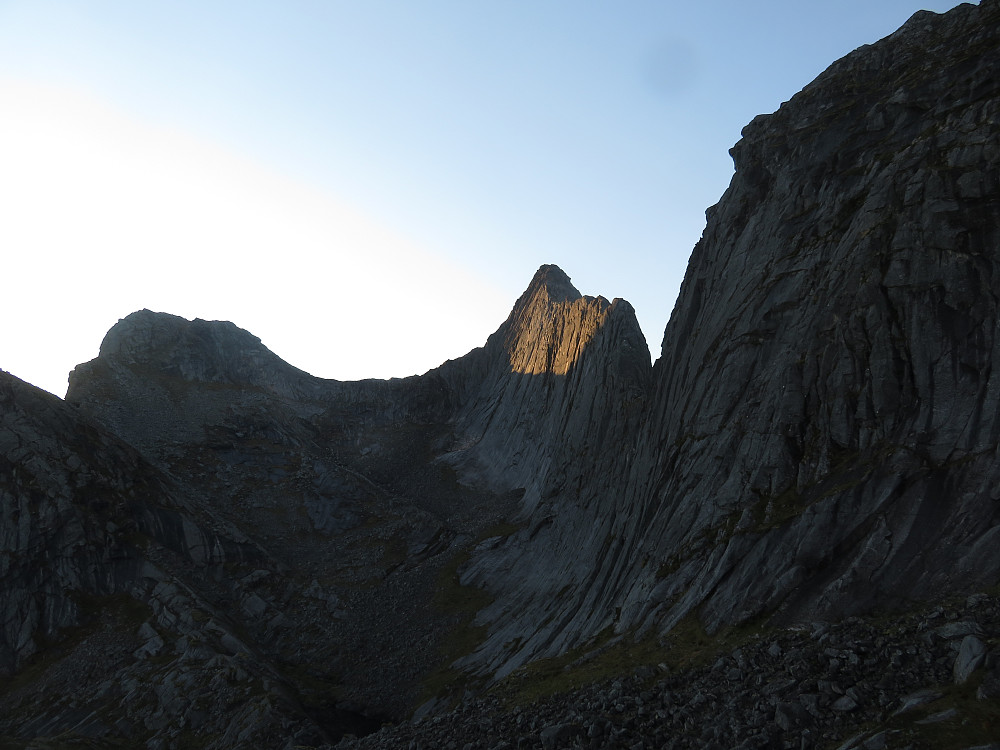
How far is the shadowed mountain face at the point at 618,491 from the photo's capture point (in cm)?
3456

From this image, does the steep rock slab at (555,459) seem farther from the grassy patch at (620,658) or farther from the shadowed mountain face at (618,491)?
the grassy patch at (620,658)

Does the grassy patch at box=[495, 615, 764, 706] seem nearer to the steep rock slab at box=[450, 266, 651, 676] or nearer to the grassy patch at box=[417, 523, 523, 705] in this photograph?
the steep rock slab at box=[450, 266, 651, 676]

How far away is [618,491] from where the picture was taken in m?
63.5

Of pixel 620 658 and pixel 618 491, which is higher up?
pixel 618 491

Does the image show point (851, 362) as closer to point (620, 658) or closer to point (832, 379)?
point (832, 379)

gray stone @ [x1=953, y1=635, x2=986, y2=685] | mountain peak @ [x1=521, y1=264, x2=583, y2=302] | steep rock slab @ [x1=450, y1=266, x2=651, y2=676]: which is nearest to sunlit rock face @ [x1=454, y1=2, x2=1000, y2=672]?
steep rock slab @ [x1=450, y1=266, x2=651, y2=676]

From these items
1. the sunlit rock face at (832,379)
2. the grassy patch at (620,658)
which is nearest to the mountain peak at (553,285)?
the sunlit rock face at (832,379)

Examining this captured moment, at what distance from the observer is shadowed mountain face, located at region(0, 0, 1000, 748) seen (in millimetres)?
34562

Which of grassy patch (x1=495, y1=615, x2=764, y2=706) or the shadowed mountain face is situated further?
the shadowed mountain face

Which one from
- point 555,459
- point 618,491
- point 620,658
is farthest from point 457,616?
point 620,658

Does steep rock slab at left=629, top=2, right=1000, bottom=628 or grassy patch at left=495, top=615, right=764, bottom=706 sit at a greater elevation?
steep rock slab at left=629, top=2, right=1000, bottom=628

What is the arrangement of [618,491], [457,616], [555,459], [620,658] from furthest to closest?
[555,459]
[457,616]
[618,491]
[620,658]

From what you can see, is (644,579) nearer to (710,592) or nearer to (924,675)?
(710,592)

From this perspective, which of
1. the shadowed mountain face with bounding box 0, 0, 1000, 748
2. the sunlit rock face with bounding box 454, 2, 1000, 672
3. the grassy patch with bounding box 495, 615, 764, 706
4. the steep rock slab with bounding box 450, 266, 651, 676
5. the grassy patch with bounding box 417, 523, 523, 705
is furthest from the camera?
the steep rock slab with bounding box 450, 266, 651, 676
